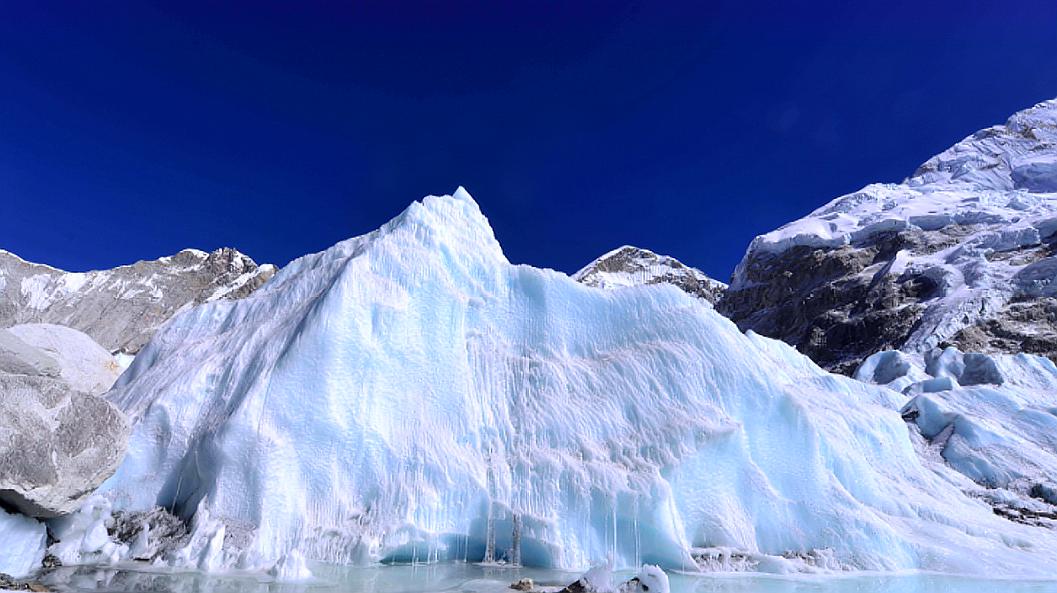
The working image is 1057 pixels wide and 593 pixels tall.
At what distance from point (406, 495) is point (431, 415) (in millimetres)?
1733

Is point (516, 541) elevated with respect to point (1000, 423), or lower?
lower

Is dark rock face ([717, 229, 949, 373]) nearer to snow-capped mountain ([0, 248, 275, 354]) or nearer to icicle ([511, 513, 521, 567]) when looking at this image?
icicle ([511, 513, 521, 567])

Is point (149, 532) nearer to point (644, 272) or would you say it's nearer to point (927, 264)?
point (927, 264)

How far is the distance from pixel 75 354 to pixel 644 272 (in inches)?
5002

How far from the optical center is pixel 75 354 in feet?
52.4

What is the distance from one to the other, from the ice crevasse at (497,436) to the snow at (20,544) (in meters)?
1.74

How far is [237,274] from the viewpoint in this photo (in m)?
105

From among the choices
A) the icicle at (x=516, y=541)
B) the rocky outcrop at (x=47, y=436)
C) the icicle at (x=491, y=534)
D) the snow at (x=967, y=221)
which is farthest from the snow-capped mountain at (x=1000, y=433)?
the snow at (x=967, y=221)

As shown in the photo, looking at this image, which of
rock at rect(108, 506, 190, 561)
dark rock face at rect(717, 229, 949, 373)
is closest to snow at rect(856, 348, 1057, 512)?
rock at rect(108, 506, 190, 561)

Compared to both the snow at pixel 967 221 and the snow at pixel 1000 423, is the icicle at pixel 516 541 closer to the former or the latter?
the snow at pixel 1000 423

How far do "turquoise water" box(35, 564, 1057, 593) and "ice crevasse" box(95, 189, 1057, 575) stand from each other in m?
0.51

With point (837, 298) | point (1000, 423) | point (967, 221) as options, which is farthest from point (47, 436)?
point (967, 221)

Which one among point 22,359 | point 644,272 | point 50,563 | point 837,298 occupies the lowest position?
point 50,563

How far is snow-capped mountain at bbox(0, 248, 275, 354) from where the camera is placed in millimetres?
87938
